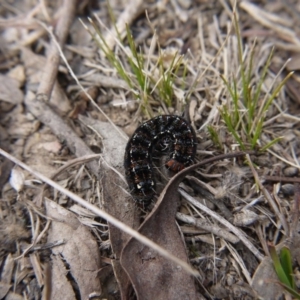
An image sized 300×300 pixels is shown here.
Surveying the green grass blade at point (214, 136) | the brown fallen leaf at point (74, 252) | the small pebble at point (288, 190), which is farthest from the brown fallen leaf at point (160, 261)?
the small pebble at point (288, 190)

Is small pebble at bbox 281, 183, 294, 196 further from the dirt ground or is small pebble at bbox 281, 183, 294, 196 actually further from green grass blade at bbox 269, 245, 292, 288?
green grass blade at bbox 269, 245, 292, 288

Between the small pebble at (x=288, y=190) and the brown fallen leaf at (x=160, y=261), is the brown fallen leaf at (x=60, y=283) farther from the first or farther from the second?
Answer: the small pebble at (x=288, y=190)

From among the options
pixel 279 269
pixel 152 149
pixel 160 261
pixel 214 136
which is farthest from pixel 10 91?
pixel 279 269

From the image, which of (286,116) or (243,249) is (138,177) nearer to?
(243,249)

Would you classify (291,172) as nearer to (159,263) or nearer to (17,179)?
(159,263)

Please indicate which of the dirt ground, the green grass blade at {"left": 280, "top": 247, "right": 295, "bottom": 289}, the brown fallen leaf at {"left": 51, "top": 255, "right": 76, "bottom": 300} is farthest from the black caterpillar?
the green grass blade at {"left": 280, "top": 247, "right": 295, "bottom": 289}

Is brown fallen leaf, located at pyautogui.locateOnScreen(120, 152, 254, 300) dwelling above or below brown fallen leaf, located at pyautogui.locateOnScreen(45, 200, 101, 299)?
above

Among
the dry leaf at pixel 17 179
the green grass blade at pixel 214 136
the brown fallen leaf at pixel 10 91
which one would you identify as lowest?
the dry leaf at pixel 17 179
